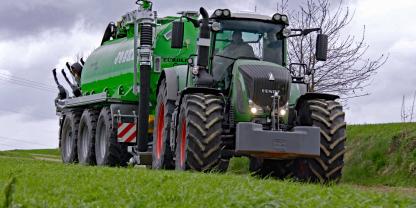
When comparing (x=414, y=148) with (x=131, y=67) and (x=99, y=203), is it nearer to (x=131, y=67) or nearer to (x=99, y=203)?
(x=131, y=67)

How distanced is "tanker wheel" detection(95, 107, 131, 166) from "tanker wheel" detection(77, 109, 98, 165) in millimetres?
728

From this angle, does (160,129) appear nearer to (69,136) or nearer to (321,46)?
(321,46)

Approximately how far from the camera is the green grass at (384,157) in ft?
59.7

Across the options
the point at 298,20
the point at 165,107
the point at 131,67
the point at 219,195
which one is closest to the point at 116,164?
the point at 131,67

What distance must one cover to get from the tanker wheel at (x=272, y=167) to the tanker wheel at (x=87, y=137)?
6.31m

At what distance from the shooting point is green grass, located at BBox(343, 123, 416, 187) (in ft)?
59.7

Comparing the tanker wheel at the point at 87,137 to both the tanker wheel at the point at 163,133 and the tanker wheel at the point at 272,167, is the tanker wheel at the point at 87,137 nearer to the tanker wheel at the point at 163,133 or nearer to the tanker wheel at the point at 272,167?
the tanker wheel at the point at 163,133

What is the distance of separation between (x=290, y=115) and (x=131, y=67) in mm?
6433

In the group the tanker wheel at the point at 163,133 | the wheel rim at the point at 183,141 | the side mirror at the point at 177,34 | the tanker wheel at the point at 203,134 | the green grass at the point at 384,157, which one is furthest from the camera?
the green grass at the point at 384,157

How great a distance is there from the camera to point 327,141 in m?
13.7

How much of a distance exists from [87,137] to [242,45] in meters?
8.94

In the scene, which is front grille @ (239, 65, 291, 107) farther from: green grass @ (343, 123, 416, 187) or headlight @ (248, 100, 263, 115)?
green grass @ (343, 123, 416, 187)

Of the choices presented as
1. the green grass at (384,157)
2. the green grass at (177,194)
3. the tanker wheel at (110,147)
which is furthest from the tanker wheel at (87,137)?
the green grass at (177,194)

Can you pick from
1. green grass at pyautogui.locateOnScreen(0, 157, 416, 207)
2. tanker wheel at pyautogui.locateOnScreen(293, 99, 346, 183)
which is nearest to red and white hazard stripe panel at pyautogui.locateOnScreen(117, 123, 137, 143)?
tanker wheel at pyautogui.locateOnScreen(293, 99, 346, 183)
